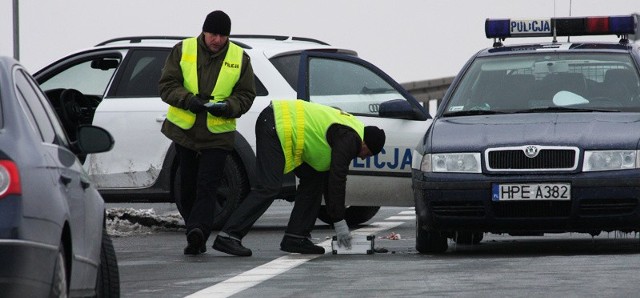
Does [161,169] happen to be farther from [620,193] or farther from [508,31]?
[620,193]

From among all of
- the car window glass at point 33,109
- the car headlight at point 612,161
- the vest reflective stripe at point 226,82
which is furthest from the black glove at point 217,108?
the car window glass at point 33,109

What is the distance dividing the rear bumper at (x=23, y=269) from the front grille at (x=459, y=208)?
589 cm

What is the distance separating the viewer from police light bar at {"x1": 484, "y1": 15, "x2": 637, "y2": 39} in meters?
14.9

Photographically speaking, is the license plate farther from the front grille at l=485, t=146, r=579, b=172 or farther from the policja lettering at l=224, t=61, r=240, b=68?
the policja lettering at l=224, t=61, r=240, b=68

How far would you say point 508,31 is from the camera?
1502cm

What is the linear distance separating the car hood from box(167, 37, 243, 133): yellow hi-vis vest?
4.93 feet

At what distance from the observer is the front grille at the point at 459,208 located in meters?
12.2

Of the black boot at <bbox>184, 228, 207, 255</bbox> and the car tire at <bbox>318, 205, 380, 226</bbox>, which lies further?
the car tire at <bbox>318, 205, 380, 226</bbox>

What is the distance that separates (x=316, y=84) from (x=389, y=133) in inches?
28.4

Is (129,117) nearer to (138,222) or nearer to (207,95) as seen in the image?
(138,222)

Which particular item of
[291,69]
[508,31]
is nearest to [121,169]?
[291,69]

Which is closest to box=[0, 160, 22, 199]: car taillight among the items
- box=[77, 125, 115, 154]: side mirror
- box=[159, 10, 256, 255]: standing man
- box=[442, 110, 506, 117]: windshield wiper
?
box=[77, 125, 115, 154]: side mirror

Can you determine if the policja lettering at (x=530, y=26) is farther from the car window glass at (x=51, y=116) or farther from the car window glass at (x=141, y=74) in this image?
the car window glass at (x=51, y=116)

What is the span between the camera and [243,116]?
15.5m
